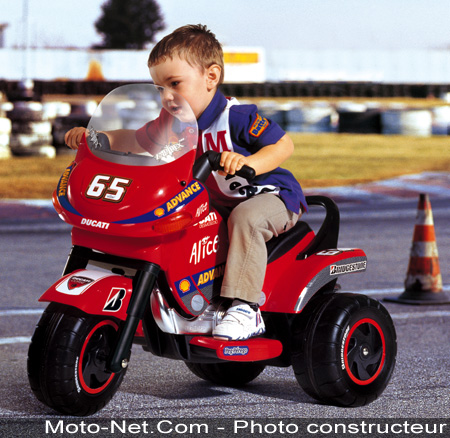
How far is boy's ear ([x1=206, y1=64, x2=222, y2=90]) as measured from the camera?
4.48 m

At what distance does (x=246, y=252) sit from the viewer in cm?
444

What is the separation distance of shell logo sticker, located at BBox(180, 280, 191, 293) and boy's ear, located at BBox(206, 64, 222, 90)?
908 mm

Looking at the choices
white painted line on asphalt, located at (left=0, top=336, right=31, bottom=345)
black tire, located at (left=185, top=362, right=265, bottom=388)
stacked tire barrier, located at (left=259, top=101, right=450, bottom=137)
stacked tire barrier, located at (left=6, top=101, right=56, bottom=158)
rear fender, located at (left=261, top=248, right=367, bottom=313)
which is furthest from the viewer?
stacked tire barrier, located at (left=259, top=101, right=450, bottom=137)

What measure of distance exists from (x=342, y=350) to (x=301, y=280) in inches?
14.9

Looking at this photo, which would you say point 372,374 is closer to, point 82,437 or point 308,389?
point 308,389

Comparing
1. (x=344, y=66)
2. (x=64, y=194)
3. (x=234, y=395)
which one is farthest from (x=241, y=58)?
(x=64, y=194)

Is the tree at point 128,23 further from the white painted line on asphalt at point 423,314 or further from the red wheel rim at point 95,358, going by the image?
the red wheel rim at point 95,358

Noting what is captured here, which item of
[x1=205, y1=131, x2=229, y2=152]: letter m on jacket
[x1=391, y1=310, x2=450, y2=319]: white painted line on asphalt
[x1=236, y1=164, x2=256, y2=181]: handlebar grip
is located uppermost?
[x1=205, y1=131, x2=229, y2=152]: letter m on jacket

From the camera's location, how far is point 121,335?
4.16 metres

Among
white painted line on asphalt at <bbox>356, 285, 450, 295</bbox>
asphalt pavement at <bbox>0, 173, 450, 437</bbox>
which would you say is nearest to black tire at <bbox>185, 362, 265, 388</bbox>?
asphalt pavement at <bbox>0, 173, 450, 437</bbox>

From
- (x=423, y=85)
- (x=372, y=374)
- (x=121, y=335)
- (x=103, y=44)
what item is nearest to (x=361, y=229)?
(x=372, y=374)

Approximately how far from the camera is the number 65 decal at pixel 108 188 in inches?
161

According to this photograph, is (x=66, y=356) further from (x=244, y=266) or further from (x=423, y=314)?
(x=423, y=314)

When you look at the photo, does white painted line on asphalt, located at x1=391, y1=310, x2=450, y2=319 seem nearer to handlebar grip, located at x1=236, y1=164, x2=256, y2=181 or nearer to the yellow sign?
handlebar grip, located at x1=236, y1=164, x2=256, y2=181
